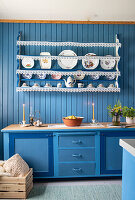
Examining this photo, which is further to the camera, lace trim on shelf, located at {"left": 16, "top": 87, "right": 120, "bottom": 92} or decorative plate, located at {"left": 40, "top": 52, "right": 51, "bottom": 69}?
decorative plate, located at {"left": 40, "top": 52, "right": 51, "bottom": 69}

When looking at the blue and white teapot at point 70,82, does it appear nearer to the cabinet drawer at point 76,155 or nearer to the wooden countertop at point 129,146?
the cabinet drawer at point 76,155

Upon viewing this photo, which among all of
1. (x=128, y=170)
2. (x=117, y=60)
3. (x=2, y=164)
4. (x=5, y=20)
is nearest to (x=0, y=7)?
(x=5, y=20)

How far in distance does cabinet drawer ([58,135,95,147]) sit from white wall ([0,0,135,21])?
1.96 m

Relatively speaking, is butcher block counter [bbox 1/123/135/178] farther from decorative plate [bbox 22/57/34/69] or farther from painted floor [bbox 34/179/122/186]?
decorative plate [bbox 22/57/34/69]

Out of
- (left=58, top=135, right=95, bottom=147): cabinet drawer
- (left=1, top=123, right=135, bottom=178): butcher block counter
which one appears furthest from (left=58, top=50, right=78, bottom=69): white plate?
(left=58, top=135, right=95, bottom=147): cabinet drawer

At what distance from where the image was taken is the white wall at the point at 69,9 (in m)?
3.02

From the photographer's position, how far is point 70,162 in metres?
3.12

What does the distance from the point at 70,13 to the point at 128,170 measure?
2.62 metres

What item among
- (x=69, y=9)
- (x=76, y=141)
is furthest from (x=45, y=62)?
(x=76, y=141)

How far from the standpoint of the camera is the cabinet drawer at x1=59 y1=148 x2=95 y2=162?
3117 millimetres

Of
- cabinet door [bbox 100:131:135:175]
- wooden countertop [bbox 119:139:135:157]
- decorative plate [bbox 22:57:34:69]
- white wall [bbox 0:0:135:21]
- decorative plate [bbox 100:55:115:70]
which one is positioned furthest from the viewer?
decorative plate [bbox 100:55:115:70]

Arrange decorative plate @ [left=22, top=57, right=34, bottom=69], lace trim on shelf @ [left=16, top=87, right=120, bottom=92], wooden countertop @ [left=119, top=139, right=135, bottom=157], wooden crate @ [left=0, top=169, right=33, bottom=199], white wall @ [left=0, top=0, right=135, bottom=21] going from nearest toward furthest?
wooden countertop @ [left=119, top=139, right=135, bottom=157], wooden crate @ [left=0, top=169, right=33, bottom=199], white wall @ [left=0, top=0, right=135, bottom=21], lace trim on shelf @ [left=16, top=87, right=120, bottom=92], decorative plate @ [left=22, top=57, right=34, bottom=69]

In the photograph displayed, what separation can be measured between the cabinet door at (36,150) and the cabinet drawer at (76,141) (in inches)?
7.1

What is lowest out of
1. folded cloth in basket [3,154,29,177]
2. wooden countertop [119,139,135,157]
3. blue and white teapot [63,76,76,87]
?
folded cloth in basket [3,154,29,177]
